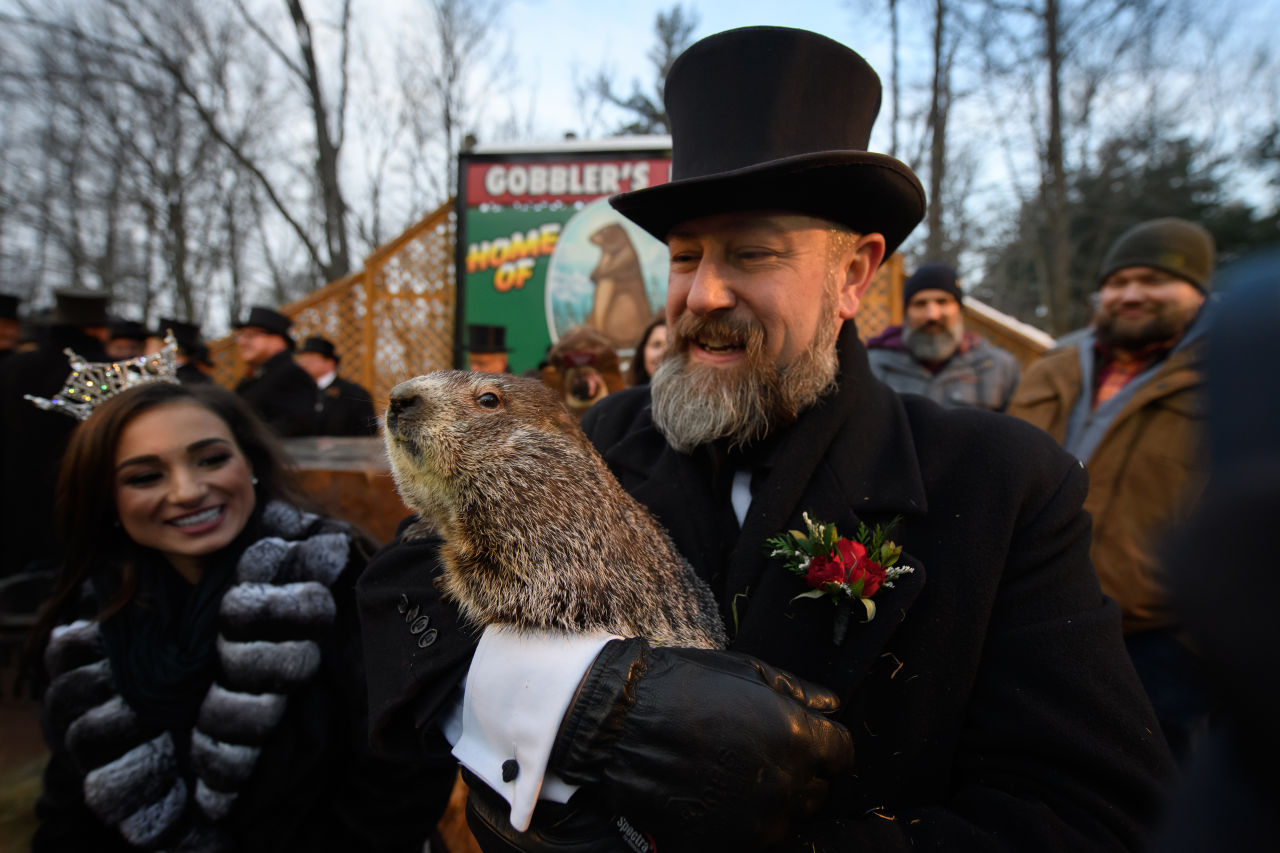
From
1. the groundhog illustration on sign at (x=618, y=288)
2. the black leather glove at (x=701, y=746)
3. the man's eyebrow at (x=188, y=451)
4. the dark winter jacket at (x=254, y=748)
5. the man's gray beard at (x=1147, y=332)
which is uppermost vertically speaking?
the groundhog illustration on sign at (x=618, y=288)

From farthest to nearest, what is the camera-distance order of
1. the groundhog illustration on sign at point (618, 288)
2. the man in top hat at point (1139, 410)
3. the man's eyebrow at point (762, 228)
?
the groundhog illustration on sign at point (618, 288), the man in top hat at point (1139, 410), the man's eyebrow at point (762, 228)

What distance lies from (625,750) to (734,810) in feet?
0.71

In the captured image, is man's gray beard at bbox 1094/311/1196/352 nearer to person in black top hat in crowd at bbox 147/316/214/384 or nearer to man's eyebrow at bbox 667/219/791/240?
man's eyebrow at bbox 667/219/791/240

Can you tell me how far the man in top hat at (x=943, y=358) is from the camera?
4.48 meters

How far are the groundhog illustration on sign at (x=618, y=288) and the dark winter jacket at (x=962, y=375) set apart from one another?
4.56 metres

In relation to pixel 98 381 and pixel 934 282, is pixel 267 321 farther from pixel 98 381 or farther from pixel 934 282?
pixel 934 282

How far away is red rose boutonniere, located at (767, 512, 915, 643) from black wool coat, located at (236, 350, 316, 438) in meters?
5.36

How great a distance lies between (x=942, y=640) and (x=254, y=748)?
2193mm

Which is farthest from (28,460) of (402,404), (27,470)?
→ (402,404)

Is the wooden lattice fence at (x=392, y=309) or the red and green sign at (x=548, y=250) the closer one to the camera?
the red and green sign at (x=548, y=250)

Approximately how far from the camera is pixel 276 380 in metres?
5.87

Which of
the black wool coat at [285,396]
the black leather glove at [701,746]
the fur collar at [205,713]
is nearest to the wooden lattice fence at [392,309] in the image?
the black wool coat at [285,396]

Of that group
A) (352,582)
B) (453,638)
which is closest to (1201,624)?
(453,638)

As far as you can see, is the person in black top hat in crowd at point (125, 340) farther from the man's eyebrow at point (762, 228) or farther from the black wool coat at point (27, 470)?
the man's eyebrow at point (762, 228)
